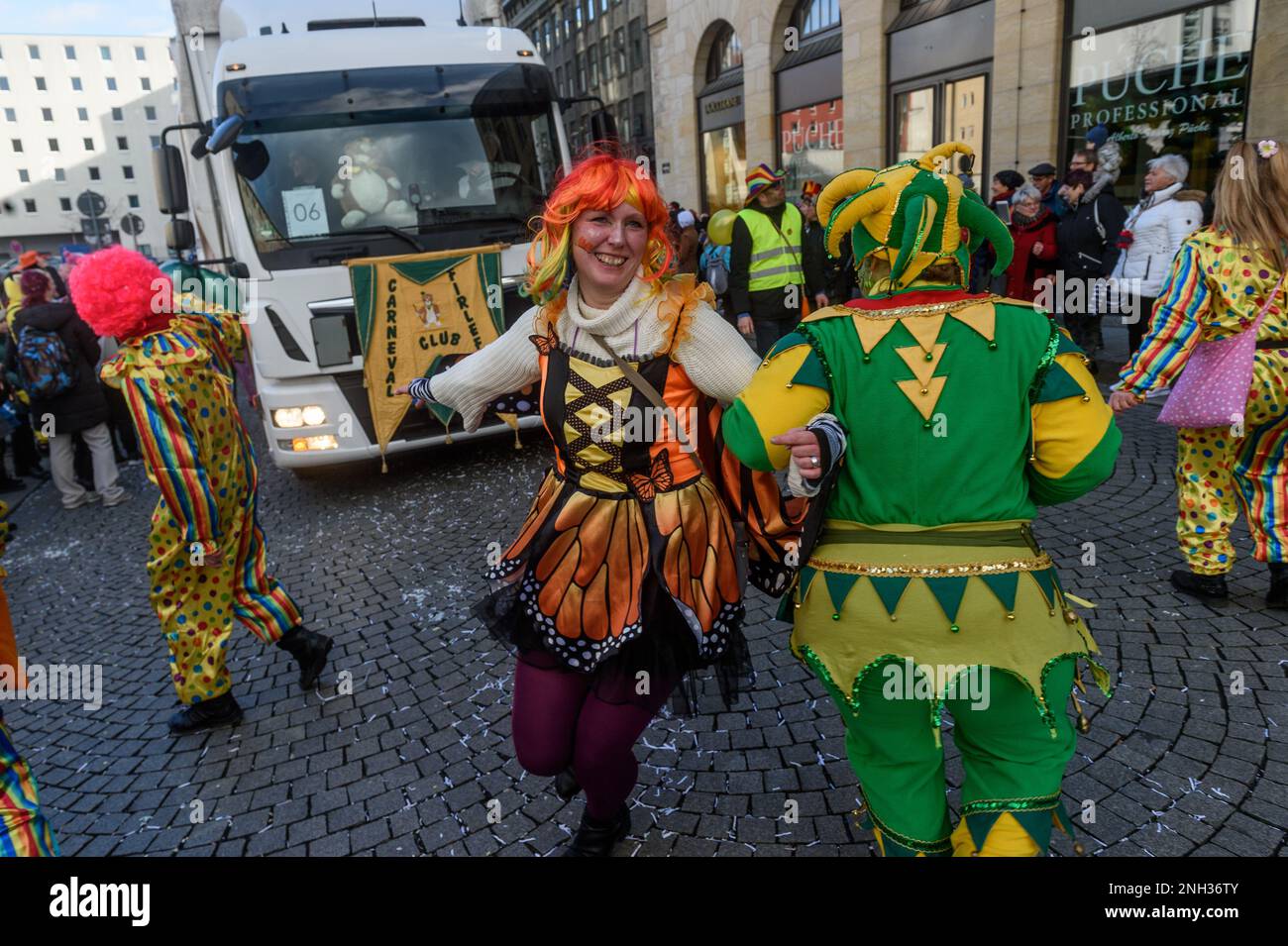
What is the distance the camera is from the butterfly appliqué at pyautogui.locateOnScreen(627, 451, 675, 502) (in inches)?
90.7

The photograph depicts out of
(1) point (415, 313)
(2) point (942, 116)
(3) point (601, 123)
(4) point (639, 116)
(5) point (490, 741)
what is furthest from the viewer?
(4) point (639, 116)

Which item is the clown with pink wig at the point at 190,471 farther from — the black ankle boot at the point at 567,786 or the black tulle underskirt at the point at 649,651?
the black ankle boot at the point at 567,786

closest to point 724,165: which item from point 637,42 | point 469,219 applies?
point 469,219

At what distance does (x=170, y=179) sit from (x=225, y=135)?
3.16 ft

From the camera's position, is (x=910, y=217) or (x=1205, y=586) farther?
(x=1205, y=586)

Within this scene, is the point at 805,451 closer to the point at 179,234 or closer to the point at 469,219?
the point at 469,219

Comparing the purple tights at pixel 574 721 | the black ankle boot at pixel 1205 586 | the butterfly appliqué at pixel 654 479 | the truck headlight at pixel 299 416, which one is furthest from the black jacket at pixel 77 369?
the black ankle boot at pixel 1205 586

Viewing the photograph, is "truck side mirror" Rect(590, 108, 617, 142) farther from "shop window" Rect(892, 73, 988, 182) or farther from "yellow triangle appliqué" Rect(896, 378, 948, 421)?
"shop window" Rect(892, 73, 988, 182)

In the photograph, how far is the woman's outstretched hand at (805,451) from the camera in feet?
5.39

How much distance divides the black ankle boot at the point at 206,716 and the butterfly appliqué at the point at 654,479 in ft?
7.43

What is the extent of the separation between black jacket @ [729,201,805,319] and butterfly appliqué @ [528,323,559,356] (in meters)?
5.28

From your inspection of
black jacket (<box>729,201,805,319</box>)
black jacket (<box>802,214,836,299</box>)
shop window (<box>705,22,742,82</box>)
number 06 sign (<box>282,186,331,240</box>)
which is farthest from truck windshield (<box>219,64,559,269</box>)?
shop window (<box>705,22,742,82</box>)

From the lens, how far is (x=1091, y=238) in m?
7.98
